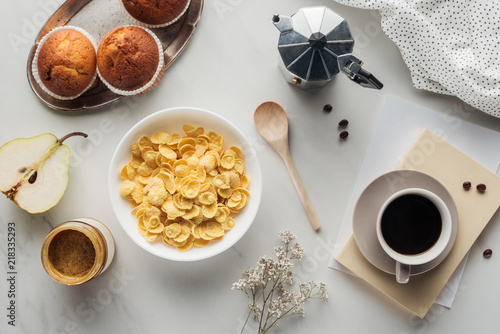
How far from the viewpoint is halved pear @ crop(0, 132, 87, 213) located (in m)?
1.21

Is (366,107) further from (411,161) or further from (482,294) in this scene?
(482,294)

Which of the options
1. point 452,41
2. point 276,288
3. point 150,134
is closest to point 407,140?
point 452,41

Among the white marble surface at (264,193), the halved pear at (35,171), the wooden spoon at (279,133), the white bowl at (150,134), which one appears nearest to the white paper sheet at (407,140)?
the white marble surface at (264,193)

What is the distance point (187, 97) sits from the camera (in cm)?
132

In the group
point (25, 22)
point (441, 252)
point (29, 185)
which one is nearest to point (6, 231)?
point (29, 185)

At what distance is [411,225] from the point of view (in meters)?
1.17

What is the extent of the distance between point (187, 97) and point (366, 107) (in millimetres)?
→ 555

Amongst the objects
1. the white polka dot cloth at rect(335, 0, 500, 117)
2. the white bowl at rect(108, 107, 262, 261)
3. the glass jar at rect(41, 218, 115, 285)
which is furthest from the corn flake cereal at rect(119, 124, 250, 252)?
the white polka dot cloth at rect(335, 0, 500, 117)

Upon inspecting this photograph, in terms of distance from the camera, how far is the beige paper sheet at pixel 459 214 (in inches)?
49.4

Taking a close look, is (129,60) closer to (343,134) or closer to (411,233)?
(343,134)

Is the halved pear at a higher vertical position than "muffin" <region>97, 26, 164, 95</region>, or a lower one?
lower

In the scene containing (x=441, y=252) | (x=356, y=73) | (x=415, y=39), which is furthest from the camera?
(x=415, y=39)

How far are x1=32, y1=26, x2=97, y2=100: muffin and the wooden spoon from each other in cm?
51

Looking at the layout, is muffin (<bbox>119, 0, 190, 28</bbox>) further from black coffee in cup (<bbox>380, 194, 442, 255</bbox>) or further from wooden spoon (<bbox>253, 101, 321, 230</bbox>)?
black coffee in cup (<bbox>380, 194, 442, 255</bbox>)
